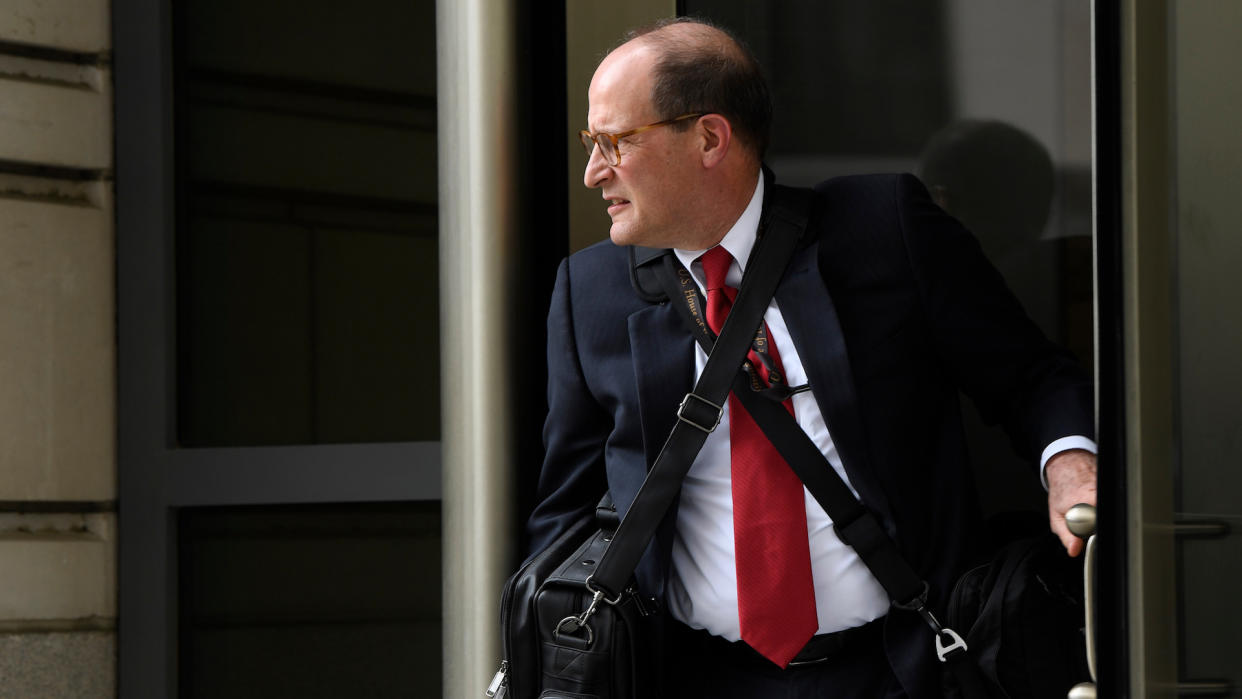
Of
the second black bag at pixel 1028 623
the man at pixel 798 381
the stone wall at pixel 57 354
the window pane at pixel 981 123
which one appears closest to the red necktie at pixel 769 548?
the man at pixel 798 381

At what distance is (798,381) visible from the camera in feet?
6.53

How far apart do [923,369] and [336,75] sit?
2.57m

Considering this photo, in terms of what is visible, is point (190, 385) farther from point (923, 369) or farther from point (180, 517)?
point (923, 369)

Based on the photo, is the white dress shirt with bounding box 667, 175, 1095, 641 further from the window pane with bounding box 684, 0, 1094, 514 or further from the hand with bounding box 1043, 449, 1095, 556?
the window pane with bounding box 684, 0, 1094, 514

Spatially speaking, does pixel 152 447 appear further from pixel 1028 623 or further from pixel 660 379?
pixel 1028 623

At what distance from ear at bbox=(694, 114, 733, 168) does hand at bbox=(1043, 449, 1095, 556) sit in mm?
685

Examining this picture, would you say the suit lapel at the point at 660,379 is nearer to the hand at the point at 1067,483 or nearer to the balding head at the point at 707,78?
the balding head at the point at 707,78

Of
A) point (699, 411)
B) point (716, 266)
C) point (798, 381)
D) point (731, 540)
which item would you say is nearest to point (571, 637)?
point (731, 540)

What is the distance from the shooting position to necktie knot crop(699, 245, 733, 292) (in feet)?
6.75

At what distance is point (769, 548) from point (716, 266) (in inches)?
18.1

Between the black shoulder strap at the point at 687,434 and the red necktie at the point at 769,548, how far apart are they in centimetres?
6

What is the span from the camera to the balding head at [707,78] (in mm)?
2023

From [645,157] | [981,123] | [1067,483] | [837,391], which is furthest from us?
[981,123]

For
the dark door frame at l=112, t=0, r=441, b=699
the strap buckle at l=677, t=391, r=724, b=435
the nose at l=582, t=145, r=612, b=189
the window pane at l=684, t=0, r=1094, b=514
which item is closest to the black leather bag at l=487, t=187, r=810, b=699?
the strap buckle at l=677, t=391, r=724, b=435
